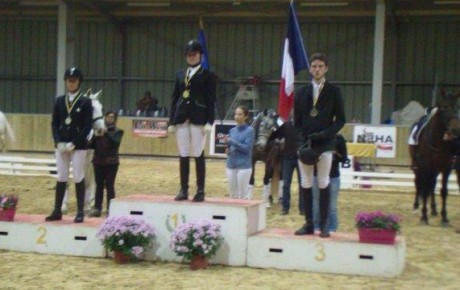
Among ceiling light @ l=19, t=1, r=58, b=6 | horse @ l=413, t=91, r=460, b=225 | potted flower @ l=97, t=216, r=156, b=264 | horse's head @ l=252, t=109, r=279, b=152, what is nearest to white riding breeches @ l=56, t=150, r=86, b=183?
potted flower @ l=97, t=216, r=156, b=264

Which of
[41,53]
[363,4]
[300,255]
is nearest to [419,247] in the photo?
[300,255]

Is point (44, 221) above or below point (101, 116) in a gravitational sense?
below

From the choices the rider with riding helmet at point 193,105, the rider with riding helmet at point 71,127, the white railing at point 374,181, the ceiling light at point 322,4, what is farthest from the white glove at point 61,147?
the ceiling light at point 322,4

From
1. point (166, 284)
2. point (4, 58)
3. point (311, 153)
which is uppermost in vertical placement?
point (4, 58)

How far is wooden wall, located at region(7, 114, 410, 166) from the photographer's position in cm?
2095

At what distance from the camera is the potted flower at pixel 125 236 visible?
7176 millimetres

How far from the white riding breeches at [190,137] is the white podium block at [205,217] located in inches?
21.8

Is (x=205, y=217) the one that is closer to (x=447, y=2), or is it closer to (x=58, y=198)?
(x=58, y=198)

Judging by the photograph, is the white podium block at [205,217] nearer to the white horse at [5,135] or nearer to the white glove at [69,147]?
the white glove at [69,147]

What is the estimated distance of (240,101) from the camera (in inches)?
1051

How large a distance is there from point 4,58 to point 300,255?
2554cm

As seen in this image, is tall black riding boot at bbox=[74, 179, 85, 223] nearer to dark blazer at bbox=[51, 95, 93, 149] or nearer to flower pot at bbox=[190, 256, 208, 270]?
dark blazer at bbox=[51, 95, 93, 149]

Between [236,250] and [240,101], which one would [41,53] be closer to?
[240,101]

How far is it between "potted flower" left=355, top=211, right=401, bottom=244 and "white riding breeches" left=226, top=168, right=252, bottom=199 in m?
2.89
